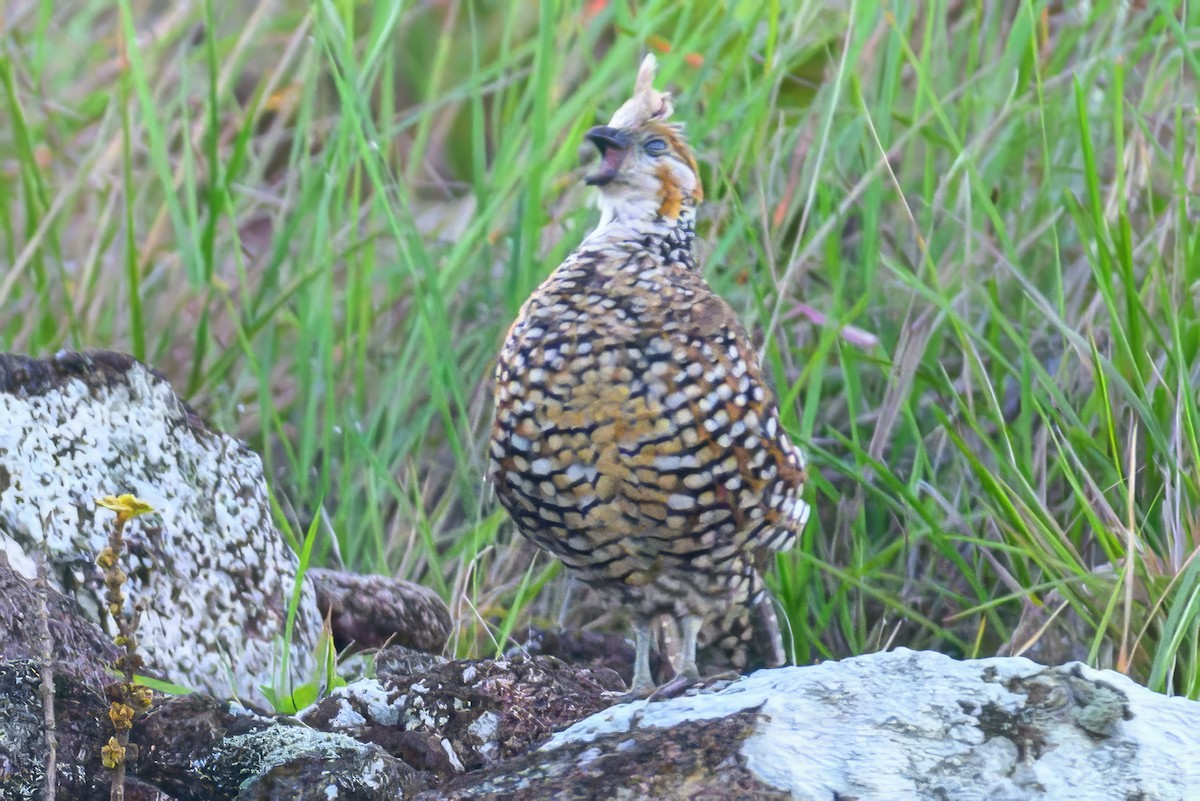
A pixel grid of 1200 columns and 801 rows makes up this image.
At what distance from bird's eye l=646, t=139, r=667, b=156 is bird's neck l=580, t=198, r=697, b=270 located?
0.12 meters

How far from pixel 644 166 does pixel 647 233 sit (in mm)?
151

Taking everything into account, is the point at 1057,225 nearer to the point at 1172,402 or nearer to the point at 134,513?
the point at 1172,402

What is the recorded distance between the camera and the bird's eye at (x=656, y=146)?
3.26m

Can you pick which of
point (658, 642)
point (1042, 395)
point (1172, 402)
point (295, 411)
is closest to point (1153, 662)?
point (1172, 402)

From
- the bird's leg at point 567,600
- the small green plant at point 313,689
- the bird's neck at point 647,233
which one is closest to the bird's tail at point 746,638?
the bird's leg at point 567,600

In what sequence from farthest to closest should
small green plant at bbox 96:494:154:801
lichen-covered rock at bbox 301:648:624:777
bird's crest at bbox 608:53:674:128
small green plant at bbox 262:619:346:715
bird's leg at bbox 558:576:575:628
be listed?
bird's leg at bbox 558:576:575:628 < bird's crest at bbox 608:53:674:128 < small green plant at bbox 262:619:346:715 < lichen-covered rock at bbox 301:648:624:777 < small green plant at bbox 96:494:154:801

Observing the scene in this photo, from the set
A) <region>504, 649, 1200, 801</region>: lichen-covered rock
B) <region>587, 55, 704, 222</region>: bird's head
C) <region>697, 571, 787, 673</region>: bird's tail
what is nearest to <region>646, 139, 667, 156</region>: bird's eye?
<region>587, 55, 704, 222</region>: bird's head

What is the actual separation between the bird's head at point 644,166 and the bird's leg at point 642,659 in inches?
32.8

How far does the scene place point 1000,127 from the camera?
4.20 m

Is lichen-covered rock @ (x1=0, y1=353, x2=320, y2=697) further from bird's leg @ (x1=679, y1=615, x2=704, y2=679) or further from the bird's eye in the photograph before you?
the bird's eye

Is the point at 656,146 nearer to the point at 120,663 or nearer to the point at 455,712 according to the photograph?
the point at 455,712

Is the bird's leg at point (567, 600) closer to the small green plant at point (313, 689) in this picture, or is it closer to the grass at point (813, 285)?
the grass at point (813, 285)

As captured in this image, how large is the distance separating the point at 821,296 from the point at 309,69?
4.97 feet

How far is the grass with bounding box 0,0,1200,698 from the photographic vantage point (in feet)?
10.6
